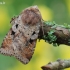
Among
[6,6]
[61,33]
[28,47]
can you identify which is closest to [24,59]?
[28,47]

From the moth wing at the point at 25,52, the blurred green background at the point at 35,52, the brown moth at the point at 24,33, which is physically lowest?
the blurred green background at the point at 35,52

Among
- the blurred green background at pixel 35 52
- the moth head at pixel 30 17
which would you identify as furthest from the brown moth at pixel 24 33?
the blurred green background at pixel 35 52

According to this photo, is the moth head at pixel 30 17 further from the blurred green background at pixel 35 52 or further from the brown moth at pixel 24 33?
the blurred green background at pixel 35 52

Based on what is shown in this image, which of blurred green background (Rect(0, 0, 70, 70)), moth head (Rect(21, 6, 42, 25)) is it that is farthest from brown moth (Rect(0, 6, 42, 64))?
blurred green background (Rect(0, 0, 70, 70))

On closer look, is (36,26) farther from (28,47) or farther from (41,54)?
(41,54)

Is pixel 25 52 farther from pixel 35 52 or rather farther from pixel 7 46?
pixel 35 52

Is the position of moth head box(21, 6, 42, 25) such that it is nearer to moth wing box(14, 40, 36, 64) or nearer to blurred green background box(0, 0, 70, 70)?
moth wing box(14, 40, 36, 64)

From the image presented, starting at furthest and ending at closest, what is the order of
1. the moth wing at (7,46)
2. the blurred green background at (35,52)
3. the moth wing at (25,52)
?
the blurred green background at (35,52), the moth wing at (7,46), the moth wing at (25,52)

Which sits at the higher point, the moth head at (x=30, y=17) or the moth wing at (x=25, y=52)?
the moth head at (x=30, y=17)
